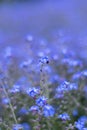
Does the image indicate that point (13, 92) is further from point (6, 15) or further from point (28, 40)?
point (6, 15)

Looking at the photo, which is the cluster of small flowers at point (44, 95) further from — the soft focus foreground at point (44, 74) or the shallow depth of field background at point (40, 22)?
the shallow depth of field background at point (40, 22)

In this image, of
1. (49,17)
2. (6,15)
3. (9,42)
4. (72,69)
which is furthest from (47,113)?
(6,15)

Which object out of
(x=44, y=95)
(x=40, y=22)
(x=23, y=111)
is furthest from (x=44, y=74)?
(x=40, y=22)

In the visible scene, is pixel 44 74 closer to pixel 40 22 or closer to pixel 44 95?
pixel 44 95

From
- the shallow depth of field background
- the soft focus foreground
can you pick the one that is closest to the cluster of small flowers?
the soft focus foreground

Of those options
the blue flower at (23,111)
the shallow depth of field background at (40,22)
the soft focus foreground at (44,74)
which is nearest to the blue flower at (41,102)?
the soft focus foreground at (44,74)

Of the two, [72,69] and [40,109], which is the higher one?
[72,69]

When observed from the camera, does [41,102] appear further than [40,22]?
No

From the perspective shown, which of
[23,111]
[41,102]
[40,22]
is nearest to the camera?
[41,102]

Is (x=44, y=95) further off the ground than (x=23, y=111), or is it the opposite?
(x=23, y=111)
